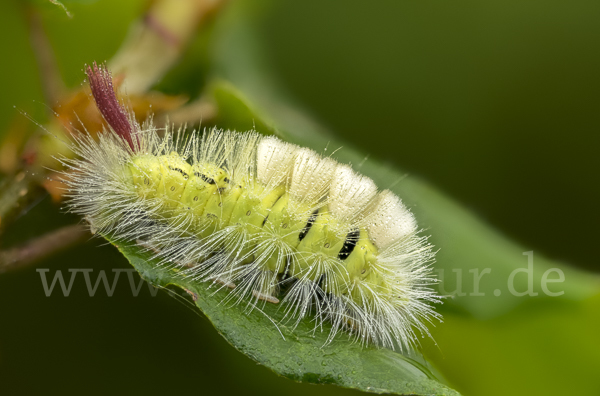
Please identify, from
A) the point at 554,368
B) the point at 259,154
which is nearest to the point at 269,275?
the point at 259,154

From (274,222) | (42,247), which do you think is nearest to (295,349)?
(274,222)

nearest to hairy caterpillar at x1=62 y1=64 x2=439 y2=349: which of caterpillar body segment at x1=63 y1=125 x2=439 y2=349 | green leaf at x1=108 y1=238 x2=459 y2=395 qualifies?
caterpillar body segment at x1=63 y1=125 x2=439 y2=349

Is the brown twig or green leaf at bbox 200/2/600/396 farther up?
green leaf at bbox 200/2/600/396

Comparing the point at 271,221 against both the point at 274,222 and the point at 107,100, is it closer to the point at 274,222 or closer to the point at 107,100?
the point at 274,222

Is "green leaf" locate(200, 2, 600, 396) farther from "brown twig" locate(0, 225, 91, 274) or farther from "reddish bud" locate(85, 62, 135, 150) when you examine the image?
"brown twig" locate(0, 225, 91, 274)

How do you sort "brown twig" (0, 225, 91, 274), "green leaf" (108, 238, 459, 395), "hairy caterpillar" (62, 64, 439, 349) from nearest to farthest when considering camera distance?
"green leaf" (108, 238, 459, 395) → "brown twig" (0, 225, 91, 274) → "hairy caterpillar" (62, 64, 439, 349)

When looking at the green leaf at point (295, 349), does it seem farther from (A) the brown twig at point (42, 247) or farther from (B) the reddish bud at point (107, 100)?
(B) the reddish bud at point (107, 100)

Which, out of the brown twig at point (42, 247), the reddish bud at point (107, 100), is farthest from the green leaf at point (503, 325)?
the brown twig at point (42, 247)
